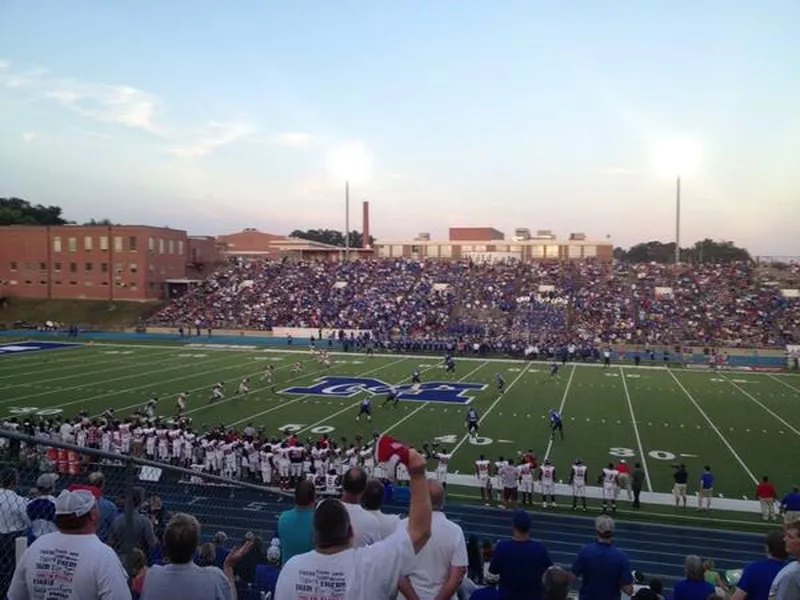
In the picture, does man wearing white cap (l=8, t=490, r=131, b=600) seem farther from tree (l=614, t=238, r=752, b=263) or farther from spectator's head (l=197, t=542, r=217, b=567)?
tree (l=614, t=238, r=752, b=263)

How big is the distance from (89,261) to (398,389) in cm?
4246

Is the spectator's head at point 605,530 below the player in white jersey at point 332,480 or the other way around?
the other way around

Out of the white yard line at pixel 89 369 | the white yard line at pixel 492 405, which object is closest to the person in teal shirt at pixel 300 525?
the white yard line at pixel 492 405

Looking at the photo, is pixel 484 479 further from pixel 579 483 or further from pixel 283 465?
pixel 283 465

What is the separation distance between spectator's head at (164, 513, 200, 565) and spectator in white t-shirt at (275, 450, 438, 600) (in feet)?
1.68

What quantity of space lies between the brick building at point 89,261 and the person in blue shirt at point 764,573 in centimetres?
5851

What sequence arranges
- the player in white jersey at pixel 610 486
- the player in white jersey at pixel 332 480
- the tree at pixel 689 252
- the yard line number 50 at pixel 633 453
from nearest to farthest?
1. the player in white jersey at pixel 610 486
2. the player in white jersey at pixel 332 480
3. the yard line number 50 at pixel 633 453
4. the tree at pixel 689 252

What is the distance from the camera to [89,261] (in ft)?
193

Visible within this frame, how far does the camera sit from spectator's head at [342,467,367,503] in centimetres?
390

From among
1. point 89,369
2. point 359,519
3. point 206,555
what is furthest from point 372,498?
point 89,369

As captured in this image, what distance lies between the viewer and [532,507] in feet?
45.0

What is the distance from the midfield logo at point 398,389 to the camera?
24984mm

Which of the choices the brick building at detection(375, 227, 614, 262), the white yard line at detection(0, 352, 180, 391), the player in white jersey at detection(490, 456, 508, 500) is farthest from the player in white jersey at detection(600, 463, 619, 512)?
the brick building at detection(375, 227, 614, 262)

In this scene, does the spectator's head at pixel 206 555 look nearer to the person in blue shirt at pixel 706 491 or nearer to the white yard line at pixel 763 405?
the person in blue shirt at pixel 706 491
